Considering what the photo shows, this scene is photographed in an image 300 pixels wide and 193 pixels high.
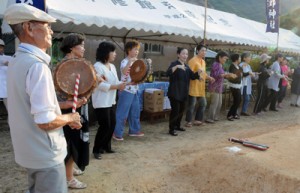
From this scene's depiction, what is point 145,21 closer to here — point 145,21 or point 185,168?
point 145,21

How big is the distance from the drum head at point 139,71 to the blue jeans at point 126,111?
0.48 metres

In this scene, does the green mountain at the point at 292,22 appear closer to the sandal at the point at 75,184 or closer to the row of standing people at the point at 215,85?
the row of standing people at the point at 215,85

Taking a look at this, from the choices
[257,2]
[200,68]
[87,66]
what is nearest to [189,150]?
[200,68]

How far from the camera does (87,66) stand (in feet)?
→ 8.48

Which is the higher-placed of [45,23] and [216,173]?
[45,23]

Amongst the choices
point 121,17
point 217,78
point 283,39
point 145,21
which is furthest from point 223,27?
point 283,39

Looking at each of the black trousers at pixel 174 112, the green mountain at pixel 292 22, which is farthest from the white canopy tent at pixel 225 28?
the green mountain at pixel 292 22

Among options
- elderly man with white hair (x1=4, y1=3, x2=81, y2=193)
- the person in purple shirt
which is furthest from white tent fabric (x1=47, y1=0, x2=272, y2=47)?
elderly man with white hair (x1=4, y1=3, x2=81, y2=193)

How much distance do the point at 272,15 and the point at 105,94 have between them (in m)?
8.80

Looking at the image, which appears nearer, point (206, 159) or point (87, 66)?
point (87, 66)

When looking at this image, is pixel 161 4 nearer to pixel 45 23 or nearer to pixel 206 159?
pixel 206 159

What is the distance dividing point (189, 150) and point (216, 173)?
1188 millimetres

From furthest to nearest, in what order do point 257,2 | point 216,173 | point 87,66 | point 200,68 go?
point 257,2
point 200,68
point 216,173
point 87,66

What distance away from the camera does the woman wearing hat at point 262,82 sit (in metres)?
8.34
